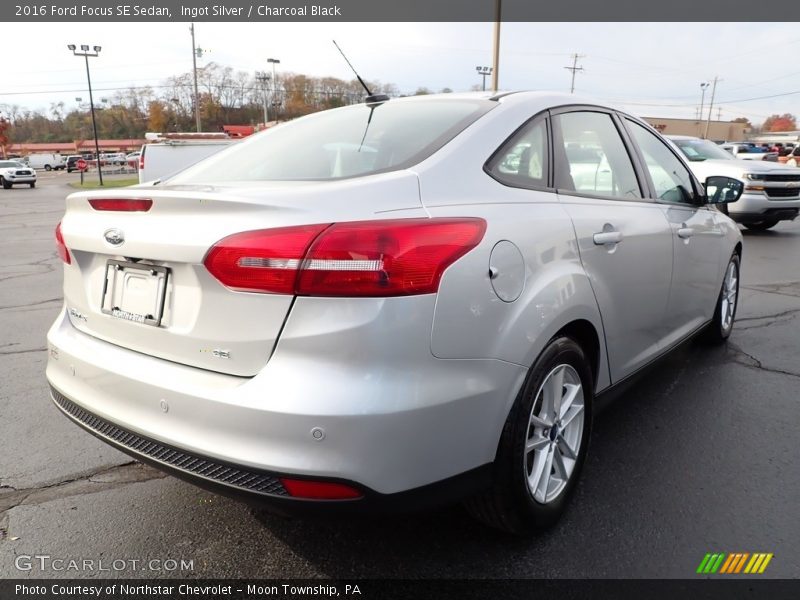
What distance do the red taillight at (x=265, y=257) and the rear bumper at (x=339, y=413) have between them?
0.50 ft

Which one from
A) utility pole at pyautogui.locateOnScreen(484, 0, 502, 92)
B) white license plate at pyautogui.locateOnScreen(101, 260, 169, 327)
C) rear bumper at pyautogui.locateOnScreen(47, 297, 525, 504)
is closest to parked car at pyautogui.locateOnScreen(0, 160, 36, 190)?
utility pole at pyautogui.locateOnScreen(484, 0, 502, 92)

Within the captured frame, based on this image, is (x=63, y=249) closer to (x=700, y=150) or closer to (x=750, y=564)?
(x=750, y=564)

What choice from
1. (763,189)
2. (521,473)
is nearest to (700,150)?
(763,189)

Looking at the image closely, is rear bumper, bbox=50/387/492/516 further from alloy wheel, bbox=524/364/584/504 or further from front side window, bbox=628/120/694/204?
front side window, bbox=628/120/694/204

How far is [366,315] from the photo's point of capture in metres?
1.69

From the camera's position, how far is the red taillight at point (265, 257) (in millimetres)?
1725

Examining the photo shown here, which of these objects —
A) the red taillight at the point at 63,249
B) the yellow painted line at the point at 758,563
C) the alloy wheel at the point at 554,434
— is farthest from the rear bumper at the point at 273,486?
the yellow painted line at the point at 758,563

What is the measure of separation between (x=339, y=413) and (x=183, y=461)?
593mm

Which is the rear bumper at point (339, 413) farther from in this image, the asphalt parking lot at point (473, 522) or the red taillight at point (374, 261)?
the asphalt parking lot at point (473, 522)

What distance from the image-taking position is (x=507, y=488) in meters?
2.11

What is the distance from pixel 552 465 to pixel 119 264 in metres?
1.78

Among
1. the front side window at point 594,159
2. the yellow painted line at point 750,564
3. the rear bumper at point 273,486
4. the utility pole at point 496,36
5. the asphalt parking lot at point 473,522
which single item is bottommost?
the asphalt parking lot at point 473,522

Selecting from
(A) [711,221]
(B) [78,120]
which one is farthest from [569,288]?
(B) [78,120]

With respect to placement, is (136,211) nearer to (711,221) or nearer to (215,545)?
(215,545)
